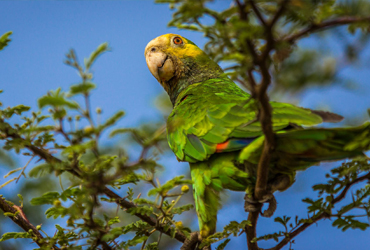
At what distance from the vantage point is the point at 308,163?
215cm

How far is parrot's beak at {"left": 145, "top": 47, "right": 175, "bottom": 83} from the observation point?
3561mm

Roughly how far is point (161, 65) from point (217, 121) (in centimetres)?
134

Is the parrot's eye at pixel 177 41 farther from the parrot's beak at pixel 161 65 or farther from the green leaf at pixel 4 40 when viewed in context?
the green leaf at pixel 4 40

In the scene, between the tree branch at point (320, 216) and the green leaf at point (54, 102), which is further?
the tree branch at point (320, 216)

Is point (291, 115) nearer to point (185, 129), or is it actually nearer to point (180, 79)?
point (185, 129)

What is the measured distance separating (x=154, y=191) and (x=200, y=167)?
0.88 meters

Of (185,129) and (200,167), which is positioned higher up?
(185,129)

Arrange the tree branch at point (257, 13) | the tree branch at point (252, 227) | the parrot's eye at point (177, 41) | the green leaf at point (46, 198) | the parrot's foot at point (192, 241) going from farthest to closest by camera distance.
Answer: the parrot's eye at point (177, 41)
the parrot's foot at point (192, 241)
the tree branch at point (252, 227)
the green leaf at point (46, 198)
the tree branch at point (257, 13)

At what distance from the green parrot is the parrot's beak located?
0.39 meters

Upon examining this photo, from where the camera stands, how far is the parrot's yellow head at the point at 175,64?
3.56 metres

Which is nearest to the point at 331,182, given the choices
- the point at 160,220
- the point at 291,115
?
the point at 291,115

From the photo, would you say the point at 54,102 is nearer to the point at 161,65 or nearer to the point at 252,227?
the point at 252,227

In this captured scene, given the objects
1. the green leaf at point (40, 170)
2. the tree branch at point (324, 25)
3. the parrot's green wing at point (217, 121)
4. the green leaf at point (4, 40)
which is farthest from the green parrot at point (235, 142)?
the green leaf at point (4, 40)

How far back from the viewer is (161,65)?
11.7 ft
